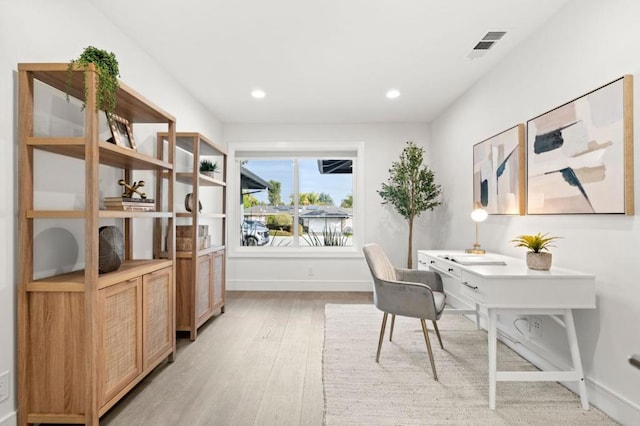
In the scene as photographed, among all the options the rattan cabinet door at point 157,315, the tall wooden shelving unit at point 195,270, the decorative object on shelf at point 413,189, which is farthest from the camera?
the decorative object on shelf at point 413,189

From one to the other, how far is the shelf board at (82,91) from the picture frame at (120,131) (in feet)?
0.30

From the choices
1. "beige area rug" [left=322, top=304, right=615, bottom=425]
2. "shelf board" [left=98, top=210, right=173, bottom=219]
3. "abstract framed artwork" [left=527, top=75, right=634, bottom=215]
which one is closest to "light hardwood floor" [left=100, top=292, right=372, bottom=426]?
"beige area rug" [left=322, top=304, right=615, bottom=425]

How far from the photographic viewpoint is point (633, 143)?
5.72ft

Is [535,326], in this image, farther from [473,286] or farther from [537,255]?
A: [473,286]

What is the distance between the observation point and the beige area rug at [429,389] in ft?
6.21

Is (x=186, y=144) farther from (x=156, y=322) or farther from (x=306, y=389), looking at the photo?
(x=306, y=389)

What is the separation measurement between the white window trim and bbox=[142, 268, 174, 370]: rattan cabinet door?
2.48m

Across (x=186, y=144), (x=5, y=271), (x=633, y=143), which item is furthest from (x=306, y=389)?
(x=186, y=144)

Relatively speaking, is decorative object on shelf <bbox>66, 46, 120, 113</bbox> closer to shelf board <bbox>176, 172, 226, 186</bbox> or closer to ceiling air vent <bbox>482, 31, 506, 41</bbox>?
shelf board <bbox>176, 172, 226, 186</bbox>

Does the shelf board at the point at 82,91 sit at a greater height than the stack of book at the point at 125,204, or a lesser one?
greater

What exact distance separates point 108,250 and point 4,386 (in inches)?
30.4

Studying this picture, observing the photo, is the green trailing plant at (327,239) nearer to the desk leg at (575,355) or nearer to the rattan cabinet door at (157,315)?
the rattan cabinet door at (157,315)

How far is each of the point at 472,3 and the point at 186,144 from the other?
2798 millimetres

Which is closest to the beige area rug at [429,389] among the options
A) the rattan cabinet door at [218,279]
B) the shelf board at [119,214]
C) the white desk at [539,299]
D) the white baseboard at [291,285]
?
the white desk at [539,299]
